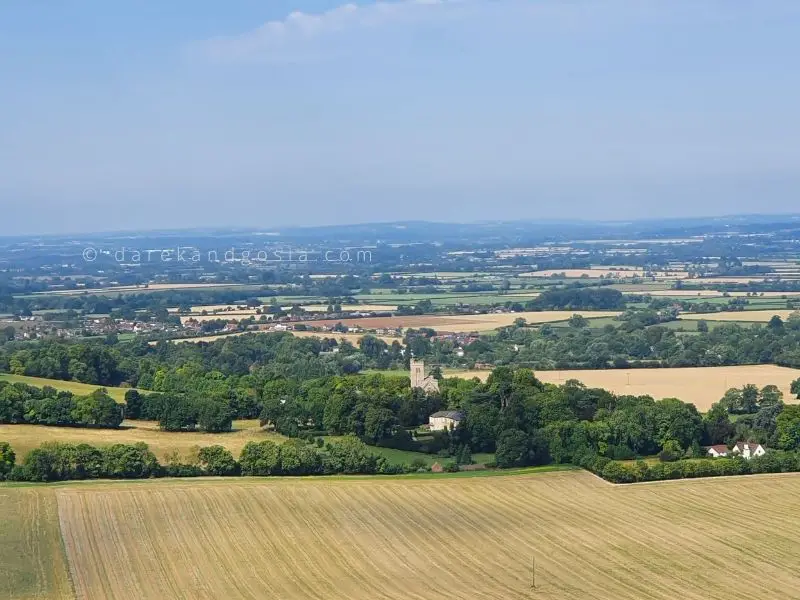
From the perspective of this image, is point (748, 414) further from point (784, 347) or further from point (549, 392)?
point (784, 347)

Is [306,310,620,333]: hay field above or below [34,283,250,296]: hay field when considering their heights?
above

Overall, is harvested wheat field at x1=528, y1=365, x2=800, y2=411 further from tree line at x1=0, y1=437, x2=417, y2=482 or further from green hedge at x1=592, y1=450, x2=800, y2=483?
tree line at x1=0, y1=437, x2=417, y2=482

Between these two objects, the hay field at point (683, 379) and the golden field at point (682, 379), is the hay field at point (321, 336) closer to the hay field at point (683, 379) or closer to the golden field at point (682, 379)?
the golden field at point (682, 379)

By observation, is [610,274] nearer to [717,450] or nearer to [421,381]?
[421,381]

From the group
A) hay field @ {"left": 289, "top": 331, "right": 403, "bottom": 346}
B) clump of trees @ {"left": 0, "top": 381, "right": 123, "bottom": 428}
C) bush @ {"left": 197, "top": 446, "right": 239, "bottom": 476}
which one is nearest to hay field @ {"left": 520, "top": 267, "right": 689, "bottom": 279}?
hay field @ {"left": 289, "top": 331, "right": 403, "bottom": 346}

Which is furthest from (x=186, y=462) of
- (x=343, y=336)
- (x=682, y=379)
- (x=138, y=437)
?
(x=343, y=336)

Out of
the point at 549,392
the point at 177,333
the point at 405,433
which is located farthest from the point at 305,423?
the point at 177,333

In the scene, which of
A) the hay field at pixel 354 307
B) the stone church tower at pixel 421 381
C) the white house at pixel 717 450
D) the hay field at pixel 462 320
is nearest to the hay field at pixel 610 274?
the hay field at pixel 354 307
